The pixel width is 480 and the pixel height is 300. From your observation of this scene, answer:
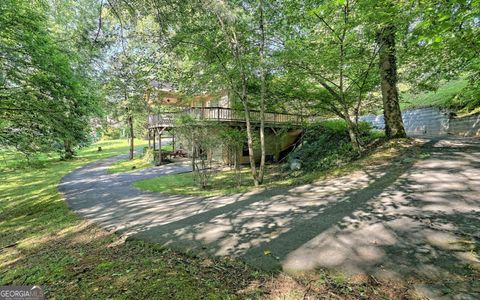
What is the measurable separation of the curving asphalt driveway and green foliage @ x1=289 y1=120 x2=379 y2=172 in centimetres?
331

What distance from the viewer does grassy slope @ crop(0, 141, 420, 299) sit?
2688 millimetres

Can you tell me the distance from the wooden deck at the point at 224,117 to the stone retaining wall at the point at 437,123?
577 centimetres

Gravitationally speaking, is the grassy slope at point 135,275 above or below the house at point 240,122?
below

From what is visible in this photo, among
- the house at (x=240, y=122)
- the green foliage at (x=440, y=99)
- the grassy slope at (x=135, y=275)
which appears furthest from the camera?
the house at (x=240, y=122)

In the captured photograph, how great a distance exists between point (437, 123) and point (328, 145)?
7.22 meters

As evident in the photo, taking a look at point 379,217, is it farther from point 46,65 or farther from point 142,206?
point 46,65

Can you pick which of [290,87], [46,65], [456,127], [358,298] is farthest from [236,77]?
[456,127]

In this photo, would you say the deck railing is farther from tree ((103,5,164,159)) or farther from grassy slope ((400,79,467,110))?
grassy slope ((400,79,467,110))

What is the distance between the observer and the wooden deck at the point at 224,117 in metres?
15.6

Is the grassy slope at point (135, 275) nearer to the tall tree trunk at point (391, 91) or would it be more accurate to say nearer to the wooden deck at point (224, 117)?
the tall tree trunk at point (391, 91)

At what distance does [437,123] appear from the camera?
47.6 feet

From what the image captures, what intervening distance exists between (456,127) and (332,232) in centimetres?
1338

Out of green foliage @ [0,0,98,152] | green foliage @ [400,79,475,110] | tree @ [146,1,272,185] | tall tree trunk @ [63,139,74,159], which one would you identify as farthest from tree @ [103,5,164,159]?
green foliage @ [400,79,475,110]

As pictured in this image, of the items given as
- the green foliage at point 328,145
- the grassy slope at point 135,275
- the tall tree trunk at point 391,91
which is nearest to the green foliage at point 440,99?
the green foliage at point 328,145
